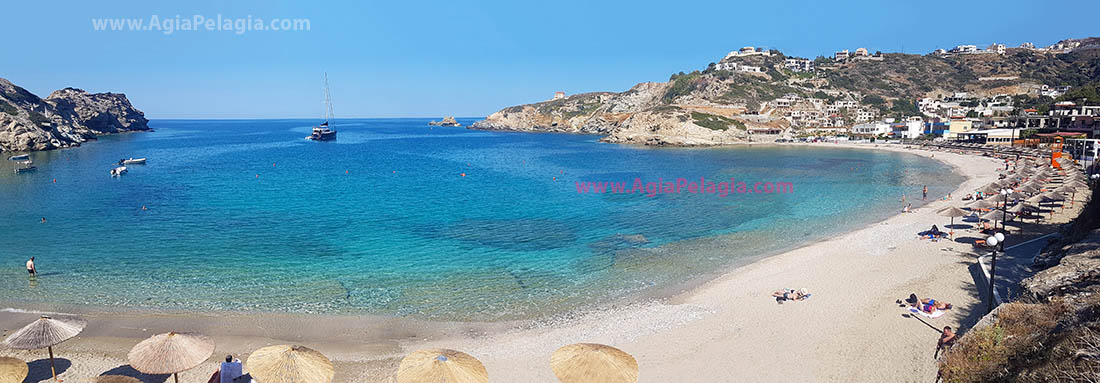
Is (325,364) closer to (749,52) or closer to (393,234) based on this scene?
(393,234)

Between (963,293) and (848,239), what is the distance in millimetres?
8447

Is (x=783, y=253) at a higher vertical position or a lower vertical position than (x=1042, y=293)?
lower

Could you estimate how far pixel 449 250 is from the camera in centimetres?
2416

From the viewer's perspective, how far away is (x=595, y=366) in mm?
9820

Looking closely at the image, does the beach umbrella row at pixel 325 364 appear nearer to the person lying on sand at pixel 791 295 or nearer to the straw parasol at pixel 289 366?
the straw parasol at pixel 289 366

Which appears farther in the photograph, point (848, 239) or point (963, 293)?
point (848, 239)

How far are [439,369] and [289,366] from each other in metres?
2.89

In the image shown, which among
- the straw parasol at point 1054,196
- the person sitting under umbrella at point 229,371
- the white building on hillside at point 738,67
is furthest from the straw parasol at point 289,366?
the white building on hillside at point 738,67

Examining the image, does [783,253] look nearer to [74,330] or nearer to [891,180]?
[74,330]

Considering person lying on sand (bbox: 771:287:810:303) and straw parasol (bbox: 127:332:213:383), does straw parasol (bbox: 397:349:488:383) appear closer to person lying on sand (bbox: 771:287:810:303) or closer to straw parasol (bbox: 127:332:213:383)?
straw parasol (bbox: 127:332:213:383)

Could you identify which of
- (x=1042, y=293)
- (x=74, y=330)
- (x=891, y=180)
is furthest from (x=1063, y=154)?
(x=74, y=330)

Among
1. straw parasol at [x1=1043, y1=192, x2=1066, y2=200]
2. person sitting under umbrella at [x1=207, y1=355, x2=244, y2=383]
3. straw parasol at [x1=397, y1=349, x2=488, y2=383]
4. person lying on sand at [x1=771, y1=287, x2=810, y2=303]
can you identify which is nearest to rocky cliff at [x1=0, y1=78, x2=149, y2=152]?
person sitting under umbrella at [x1=207, y1=355, x2=244, y2=383]

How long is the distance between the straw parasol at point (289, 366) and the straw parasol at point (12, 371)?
4538 mm

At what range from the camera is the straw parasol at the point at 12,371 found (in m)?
10.3
